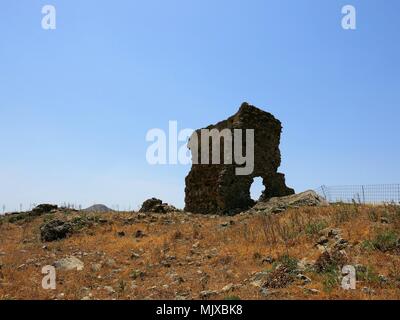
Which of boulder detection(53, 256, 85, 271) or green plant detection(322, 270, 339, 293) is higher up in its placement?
green plant detection(322, 270, 339, 293)

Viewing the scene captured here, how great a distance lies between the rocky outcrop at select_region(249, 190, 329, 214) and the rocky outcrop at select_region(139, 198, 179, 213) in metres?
5.58

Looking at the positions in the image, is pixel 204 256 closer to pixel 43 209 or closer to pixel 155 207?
pixel 155 207

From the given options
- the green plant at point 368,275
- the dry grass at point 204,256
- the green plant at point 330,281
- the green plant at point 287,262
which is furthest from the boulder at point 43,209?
the green plant at point 368,275

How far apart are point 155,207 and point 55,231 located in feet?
23.6

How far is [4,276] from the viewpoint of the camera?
34.1 feet

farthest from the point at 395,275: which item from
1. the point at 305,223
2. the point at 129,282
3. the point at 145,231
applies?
the point at 145,231

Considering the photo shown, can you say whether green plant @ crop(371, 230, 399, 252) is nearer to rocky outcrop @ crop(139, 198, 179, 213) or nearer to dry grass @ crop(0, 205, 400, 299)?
dry grass @ crop(0, 205, 400, 299)

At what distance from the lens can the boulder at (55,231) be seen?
53.9 ft

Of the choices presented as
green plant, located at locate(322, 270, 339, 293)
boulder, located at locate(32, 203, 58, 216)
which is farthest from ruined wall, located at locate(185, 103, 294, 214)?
green plant, located at locate(322, 270, 339, 293)

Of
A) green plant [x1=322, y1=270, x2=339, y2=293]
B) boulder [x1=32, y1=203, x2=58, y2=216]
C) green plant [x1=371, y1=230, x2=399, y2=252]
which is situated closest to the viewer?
green plant [x1=322, y1=270, x2=339, y2=293]

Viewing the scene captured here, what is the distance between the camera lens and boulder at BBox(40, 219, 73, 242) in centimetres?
1642

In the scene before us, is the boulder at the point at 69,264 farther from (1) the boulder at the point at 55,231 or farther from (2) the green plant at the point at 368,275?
(2) the green plant at the point at 368,275

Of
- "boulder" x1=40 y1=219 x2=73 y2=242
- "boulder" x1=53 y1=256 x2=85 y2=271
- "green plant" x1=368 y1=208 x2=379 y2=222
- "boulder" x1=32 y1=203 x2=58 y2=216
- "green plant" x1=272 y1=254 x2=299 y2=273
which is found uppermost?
"boulder" x1=32 y1=203 x2=58 y2=216
